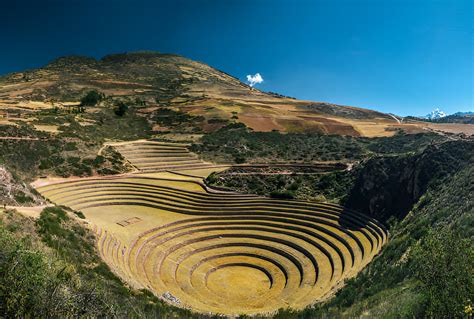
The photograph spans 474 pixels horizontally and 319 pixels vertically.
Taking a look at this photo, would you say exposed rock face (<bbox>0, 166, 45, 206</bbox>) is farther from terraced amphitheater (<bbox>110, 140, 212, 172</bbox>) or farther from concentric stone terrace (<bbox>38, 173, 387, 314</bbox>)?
terraced amphitheater (<bbox>110, 140, 212, 172</bbox>)

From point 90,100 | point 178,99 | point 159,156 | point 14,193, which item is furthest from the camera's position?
point 178,99

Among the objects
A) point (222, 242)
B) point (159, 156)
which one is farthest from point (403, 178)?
point (159, 156)

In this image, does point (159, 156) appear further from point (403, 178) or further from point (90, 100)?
point (90, 100)

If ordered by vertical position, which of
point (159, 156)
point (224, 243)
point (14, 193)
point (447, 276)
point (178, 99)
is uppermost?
point (178, 99)

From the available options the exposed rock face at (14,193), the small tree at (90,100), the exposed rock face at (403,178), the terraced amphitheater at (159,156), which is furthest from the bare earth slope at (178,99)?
the exposed rock face at (403,178)

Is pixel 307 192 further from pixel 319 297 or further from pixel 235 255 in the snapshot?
pixel 319 297

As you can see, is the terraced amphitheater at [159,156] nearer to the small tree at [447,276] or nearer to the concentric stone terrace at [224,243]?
the concentric stone terrace at [224,243]
